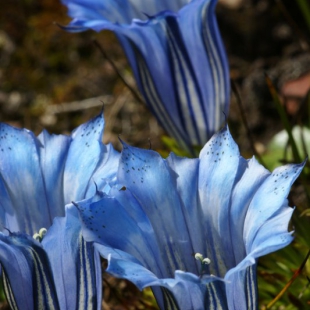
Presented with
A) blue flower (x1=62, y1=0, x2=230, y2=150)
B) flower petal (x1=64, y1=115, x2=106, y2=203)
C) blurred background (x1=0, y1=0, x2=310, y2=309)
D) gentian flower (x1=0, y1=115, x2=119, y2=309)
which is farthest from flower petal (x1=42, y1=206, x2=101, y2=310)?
blurred background (x1=0, y1=0, x2=310, y2=309)

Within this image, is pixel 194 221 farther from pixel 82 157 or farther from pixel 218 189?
pixel 82 157

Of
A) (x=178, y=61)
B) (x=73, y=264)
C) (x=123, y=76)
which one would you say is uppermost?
(x=178, y=61)

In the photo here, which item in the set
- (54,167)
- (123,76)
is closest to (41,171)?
(54,167)

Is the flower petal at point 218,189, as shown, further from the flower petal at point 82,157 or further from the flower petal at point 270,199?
the flower petal at point 82,157

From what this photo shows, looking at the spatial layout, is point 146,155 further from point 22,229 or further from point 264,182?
point 22,229

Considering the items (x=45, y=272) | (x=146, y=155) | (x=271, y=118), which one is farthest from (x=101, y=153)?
(x=271, y=118)

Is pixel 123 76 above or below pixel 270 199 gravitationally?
below

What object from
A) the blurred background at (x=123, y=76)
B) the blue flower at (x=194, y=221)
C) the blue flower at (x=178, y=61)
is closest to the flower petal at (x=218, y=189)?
the blue flower at (x=194, y=221)
